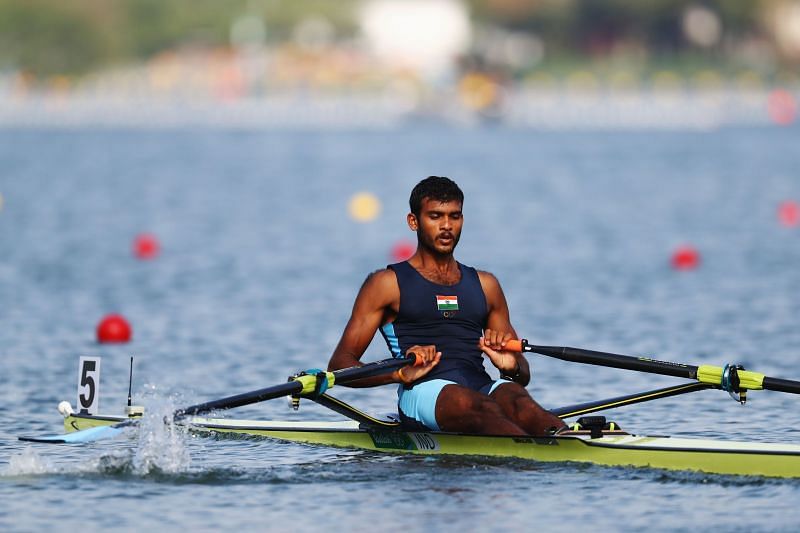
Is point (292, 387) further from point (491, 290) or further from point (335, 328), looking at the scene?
point (335, 328)

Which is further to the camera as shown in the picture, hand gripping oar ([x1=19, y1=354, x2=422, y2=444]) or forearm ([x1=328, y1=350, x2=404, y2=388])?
forearm ([x1=328, y1=350, x2=404, y2=388])

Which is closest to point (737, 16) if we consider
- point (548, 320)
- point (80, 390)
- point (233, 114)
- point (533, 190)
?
point (233, 114)

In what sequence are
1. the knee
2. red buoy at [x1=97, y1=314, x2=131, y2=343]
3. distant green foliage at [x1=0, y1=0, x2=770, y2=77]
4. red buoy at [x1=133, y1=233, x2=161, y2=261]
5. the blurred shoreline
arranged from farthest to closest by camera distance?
distant green foliage at [x1=0, y1=0, x2=770, y2=77] < the blurred shoreline < red buoy at [x1=133, y1=233, x2=161, y2=261] < red buoy at [x1=97, y1=314, x2=131, y2=343] < the knee

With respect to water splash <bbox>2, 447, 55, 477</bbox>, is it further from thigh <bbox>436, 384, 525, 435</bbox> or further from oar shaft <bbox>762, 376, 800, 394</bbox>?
oar shaft <bbox>762, 376, 800, 394</bbox>

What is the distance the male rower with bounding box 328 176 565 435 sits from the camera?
35.3 feet

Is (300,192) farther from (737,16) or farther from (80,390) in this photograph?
(737,16)

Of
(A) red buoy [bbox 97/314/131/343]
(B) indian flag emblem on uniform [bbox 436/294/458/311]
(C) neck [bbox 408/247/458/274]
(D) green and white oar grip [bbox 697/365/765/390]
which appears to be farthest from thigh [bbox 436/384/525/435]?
(A) red buoy [bbox 97/314/131/343]

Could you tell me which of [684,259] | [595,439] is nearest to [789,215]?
[684,259]

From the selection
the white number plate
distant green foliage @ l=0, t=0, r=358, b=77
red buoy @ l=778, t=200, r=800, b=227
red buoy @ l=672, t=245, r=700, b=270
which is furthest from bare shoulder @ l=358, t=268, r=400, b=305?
distant green foliage @ l=0, t=0, r=358, b=77

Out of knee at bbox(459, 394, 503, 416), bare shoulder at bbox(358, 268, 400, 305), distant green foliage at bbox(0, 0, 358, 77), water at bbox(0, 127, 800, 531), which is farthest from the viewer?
distant green foliage at bbox(0, 0, 358, 77)

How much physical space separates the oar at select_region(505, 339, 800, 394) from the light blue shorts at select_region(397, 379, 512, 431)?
342mm

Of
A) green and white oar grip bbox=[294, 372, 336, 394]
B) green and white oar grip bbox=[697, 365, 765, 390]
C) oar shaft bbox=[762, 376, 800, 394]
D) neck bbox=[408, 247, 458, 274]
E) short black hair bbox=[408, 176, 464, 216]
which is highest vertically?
short black hair bbox=[408, 176, 464, 216]

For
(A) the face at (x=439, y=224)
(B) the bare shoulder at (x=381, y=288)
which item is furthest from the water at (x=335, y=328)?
Result: (A) the face at (x=439, y=224)

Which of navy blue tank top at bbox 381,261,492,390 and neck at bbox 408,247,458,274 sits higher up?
neck at bbox 408,247,458,274
